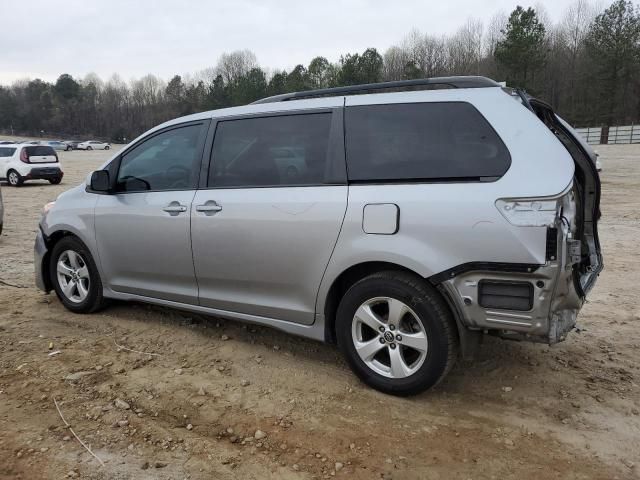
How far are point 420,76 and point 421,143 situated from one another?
61.2 metres

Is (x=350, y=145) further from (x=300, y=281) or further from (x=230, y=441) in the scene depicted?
(x=230, y=441)

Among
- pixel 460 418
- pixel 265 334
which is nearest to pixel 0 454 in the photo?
pixel 265 334

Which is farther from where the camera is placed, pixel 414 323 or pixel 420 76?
pixel 420 76

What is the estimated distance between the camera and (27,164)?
1936 cm

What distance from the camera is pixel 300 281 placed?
3545mm

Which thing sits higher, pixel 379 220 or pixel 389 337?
pixel 379 220

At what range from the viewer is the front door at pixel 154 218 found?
4.09 metres

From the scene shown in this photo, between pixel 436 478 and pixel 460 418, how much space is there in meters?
0.60

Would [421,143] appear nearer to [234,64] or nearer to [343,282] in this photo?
[343,282]

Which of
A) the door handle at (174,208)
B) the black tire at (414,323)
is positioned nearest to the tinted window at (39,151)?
the door handle at (174,208)

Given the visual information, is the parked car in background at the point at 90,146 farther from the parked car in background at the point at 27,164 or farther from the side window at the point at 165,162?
the side window at the point at 165,162

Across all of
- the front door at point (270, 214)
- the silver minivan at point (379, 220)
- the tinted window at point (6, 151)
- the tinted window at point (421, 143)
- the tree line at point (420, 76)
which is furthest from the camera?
the tree line at point (420, 76)

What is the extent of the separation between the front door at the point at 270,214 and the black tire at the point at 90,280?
4.26 feet

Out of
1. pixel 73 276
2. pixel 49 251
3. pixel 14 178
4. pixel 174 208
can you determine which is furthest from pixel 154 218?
pixel 14 178
